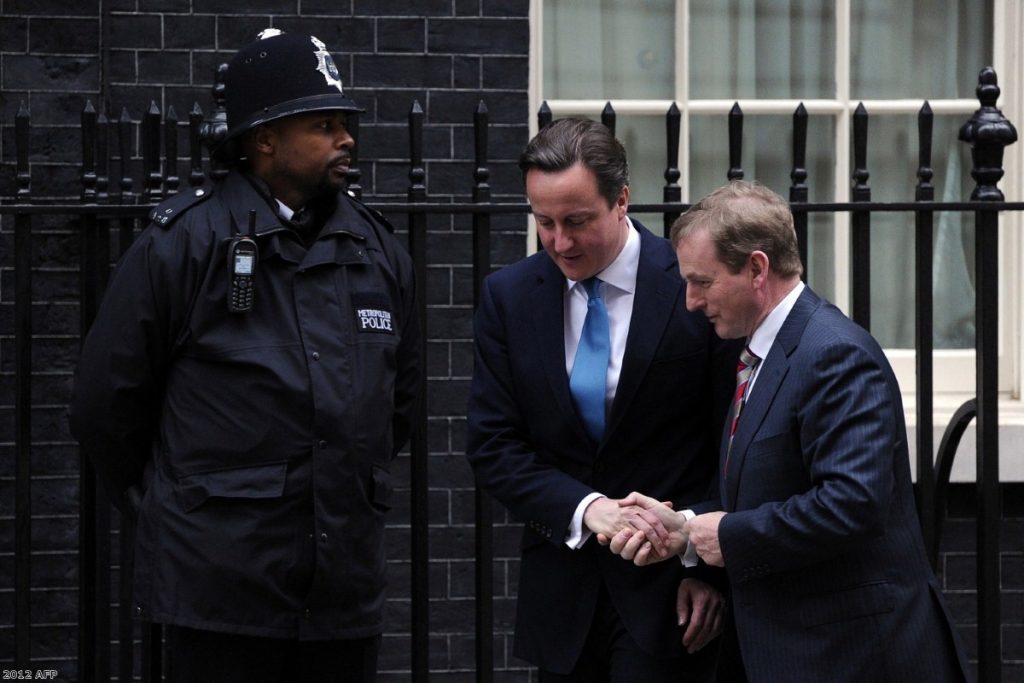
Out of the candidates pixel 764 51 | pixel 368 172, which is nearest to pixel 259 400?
pixel 368 172

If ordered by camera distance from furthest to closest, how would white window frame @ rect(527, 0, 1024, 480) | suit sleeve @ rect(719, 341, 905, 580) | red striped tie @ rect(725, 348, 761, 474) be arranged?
white window frame @ rect(527, 0, 1024, 480) → red striped tie @ rect(725, 348, 761, 474) → suit sleeve @ rect(719, 341, 905, 580)

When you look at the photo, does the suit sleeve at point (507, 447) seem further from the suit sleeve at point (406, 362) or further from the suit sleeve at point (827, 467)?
the suit sleeve at point (827, 467)

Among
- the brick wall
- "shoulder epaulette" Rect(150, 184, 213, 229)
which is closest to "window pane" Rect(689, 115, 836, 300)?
the brick wall

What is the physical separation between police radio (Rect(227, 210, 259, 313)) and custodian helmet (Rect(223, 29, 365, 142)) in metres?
0.28

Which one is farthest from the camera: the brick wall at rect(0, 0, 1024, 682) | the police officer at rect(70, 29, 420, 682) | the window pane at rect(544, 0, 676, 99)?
the window pane at rect(544, 0, 676, 99)

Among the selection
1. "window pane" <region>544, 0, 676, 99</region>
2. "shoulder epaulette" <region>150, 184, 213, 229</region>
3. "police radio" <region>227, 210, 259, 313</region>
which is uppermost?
"window pane" <region>544, 0, 676, 99</region>

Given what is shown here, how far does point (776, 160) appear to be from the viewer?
6.09 m

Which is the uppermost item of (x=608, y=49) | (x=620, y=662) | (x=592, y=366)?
(x=608, y=49)

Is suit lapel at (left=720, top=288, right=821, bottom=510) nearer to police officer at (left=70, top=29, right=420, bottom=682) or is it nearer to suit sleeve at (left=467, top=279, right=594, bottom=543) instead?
suit sleeve at (left=467, top=279, right=594, bottom=543)

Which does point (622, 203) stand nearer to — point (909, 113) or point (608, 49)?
point (608, 49)

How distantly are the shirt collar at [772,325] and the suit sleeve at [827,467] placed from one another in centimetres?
12

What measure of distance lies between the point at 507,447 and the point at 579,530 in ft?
0.82

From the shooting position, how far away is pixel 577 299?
354 cm

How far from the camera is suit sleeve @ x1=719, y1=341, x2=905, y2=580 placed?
9.77 feet
